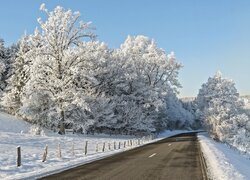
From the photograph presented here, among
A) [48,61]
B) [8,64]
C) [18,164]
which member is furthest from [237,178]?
[8,64]

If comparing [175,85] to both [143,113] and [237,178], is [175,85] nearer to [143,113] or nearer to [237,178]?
[143,113]

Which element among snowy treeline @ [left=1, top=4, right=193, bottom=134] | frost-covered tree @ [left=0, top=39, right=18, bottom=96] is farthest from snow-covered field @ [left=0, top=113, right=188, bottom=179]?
frost-covered tree @ [left=0, top=39, right=18, bottom=96]

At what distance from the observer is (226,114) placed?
62344 millimetres

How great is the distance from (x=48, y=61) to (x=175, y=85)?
31.2 metres

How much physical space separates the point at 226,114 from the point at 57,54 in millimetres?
38492

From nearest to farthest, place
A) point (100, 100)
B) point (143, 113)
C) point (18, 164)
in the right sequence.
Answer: point (18, 164) → point (100, 100) → point (143, 113)

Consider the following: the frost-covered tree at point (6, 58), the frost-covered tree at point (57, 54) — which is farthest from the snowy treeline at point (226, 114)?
the frost-covered tree at point (6, 58)

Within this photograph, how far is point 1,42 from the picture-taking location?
2483 inches

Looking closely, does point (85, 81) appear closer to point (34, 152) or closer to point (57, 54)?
point (57, 54)

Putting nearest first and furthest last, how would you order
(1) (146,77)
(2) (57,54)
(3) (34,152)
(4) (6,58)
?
(3) (34,152) < (2) (57,54) < (1) (146,77) < (4) (6,58)

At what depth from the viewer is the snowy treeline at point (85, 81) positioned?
36.7 meters

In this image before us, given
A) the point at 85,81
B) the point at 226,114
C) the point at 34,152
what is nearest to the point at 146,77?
the point at 226,114

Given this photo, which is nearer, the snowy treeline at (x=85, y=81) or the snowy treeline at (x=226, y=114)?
the snowy treeline at (x=85, y=81)

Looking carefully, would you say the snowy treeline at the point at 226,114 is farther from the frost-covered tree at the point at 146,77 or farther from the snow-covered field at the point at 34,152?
the snow-covered field at the point at 34,152
